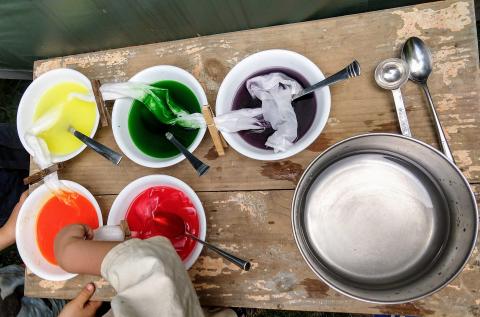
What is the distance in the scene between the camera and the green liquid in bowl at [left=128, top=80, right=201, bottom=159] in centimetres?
103

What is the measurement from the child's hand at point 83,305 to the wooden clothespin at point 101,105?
45 centimetres

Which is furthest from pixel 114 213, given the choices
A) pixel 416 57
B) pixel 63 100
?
pixel 416 57

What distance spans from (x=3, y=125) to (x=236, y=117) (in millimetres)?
1165

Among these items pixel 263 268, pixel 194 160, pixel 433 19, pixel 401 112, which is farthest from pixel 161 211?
pixel 433 19

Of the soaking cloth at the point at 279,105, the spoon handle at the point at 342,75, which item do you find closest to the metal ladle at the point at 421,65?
the spoon handle at the point at 342,75

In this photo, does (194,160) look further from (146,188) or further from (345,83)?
(345,83)

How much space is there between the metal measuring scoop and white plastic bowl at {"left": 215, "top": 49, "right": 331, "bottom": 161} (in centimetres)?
15

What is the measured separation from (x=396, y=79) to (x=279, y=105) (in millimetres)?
290

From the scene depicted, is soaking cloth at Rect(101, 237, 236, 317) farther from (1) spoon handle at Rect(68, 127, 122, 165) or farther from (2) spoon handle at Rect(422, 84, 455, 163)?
(2) spoon handle at Rect(422, 84, 455, 163)

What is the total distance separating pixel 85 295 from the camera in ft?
3.44

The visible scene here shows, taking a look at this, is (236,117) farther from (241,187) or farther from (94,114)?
(94,114)

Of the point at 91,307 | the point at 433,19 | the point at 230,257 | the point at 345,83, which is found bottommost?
the point at 91,307

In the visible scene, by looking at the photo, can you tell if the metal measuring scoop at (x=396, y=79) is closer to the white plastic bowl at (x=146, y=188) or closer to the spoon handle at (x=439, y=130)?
the spoon handle at (x=439, y=130)

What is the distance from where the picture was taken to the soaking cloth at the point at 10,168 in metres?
1.53
